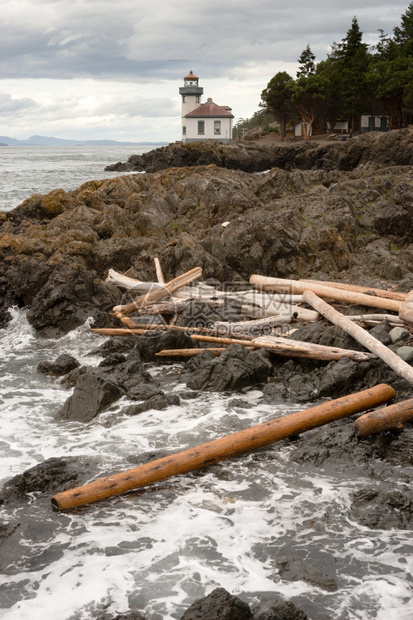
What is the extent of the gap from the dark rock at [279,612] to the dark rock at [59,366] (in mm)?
7710

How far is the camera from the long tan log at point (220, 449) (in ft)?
22.7

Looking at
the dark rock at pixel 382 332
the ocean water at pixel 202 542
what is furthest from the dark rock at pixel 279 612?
the dark rock at pixel 382 332

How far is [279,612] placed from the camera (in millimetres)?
4910

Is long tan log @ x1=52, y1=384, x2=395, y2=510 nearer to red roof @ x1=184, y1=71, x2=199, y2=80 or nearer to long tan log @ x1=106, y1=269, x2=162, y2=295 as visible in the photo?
long tan log @ x1=106, y1=269, x2=162, y2=295

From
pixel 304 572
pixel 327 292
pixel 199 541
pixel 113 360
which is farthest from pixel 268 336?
pixel 304 572

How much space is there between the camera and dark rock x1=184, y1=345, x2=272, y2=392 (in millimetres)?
10617

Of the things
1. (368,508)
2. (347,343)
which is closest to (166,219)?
(347,343)

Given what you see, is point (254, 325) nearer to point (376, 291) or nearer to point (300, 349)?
point (300, 349)

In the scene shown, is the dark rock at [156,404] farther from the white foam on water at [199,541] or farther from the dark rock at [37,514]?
the dark rock at [37,514]

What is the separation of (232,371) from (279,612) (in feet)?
19.5

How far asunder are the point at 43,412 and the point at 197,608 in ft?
19.1

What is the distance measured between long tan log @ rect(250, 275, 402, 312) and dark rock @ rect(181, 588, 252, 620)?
7908mm

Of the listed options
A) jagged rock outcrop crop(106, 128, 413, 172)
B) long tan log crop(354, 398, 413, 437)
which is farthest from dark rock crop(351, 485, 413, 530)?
jagged rock outcrop crop(106, 128, 413, 172)

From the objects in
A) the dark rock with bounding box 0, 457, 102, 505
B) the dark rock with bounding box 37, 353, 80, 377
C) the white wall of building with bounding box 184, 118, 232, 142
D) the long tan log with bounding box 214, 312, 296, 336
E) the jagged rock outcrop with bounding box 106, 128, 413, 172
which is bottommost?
the dark rock with bounding box 0, 457, 102, 505
